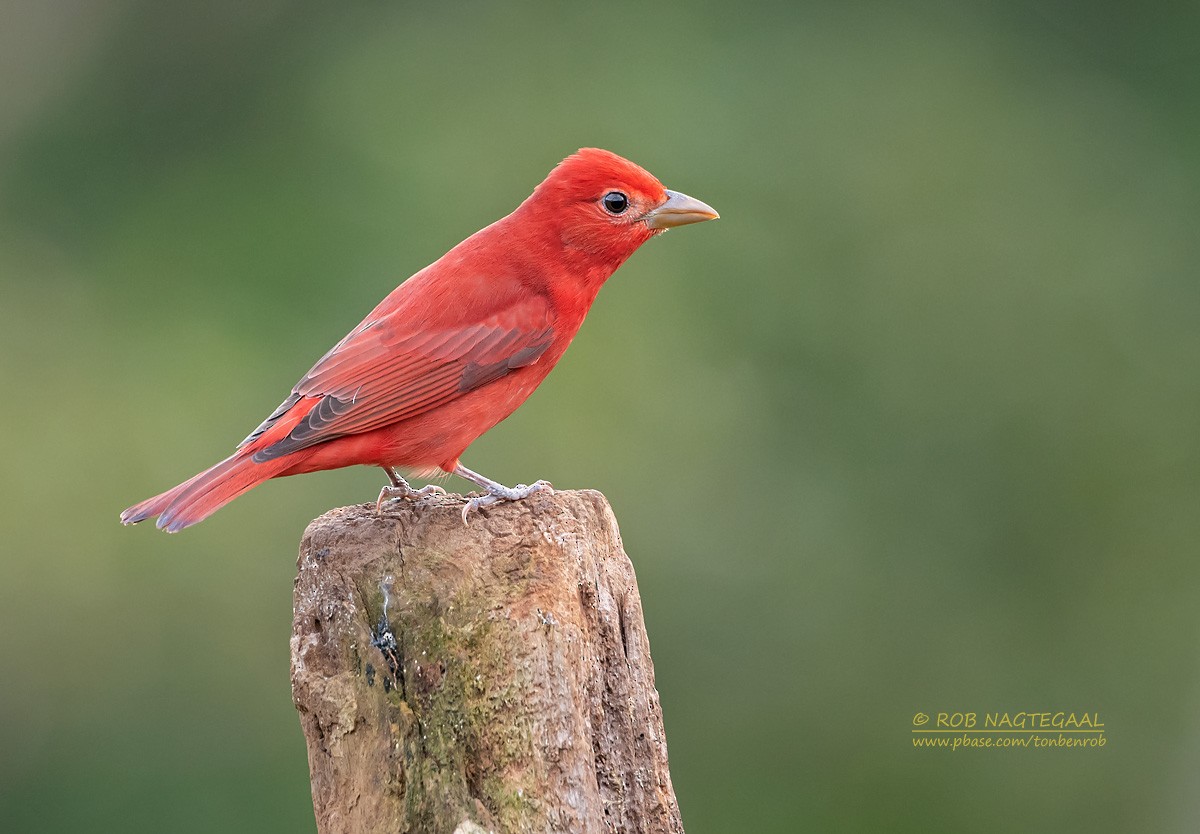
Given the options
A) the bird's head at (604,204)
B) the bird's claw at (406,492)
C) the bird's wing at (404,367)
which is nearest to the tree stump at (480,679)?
the bird's claw at (406,492)

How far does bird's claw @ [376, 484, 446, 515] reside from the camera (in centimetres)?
424

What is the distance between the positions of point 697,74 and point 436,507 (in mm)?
5614

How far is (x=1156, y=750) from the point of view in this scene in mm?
7637

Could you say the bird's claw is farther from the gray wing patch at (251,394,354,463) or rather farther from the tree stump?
the tree stump

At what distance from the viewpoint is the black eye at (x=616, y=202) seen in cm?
488

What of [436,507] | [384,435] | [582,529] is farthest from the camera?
[384,435]

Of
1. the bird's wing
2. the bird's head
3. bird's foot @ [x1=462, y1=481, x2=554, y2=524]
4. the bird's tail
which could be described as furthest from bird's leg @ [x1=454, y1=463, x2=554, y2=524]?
the bird's head

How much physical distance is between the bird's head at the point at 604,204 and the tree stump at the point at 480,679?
145 cm

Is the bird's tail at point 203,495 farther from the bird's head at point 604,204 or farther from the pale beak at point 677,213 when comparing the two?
the pale beak at point 677,213

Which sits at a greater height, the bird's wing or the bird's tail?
the bird's wing

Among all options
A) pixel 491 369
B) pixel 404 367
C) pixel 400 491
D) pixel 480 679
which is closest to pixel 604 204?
pixel 491 369

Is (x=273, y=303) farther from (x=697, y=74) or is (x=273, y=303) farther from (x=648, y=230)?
(x=648, y=230)

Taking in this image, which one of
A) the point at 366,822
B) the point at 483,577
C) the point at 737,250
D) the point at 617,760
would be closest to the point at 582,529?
the point at 483,577

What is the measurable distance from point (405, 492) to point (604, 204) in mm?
1177
